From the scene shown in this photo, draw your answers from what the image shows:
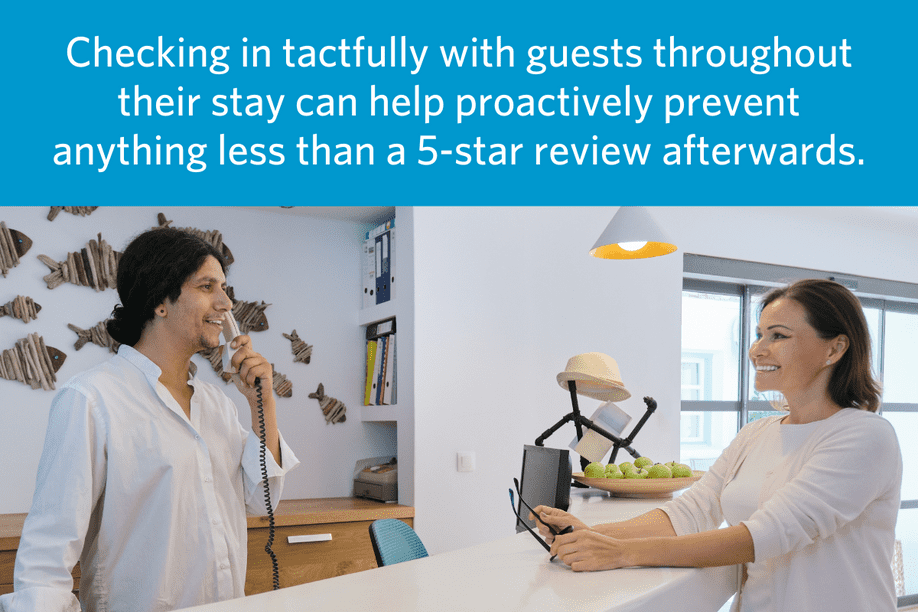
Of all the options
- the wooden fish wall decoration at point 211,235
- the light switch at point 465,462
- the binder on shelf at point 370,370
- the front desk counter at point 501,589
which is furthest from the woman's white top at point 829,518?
the wooden fish wall decoration at point 211,235

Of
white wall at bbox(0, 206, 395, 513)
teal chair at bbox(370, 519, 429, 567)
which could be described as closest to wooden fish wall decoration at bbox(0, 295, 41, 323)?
white wall at bbox(0, 206, 395, 513)

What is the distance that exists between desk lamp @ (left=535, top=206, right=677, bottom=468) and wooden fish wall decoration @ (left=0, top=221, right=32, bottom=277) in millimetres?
2218

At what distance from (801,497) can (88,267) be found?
2.88 metres

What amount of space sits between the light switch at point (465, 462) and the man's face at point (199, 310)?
194cm

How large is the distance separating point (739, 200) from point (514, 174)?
1.53m

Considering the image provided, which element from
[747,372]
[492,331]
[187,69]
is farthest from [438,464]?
[747,372]

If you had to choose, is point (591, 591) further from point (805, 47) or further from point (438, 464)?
point (438, 464)

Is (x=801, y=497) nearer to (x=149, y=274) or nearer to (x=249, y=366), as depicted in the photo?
(x=249, y=366)

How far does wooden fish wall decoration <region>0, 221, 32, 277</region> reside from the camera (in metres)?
3.08

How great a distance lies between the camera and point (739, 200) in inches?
181

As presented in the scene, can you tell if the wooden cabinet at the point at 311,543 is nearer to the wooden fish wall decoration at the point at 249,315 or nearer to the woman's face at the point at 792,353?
the wooden fish wall decoration at the point at 249,315

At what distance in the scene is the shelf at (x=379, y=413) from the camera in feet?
11.7

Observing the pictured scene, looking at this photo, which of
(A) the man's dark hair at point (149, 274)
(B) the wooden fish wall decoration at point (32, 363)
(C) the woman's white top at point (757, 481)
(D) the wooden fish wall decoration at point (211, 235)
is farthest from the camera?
(D) the wooden fish wall decoration at point (211, 235)

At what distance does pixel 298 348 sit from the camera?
144 inches
